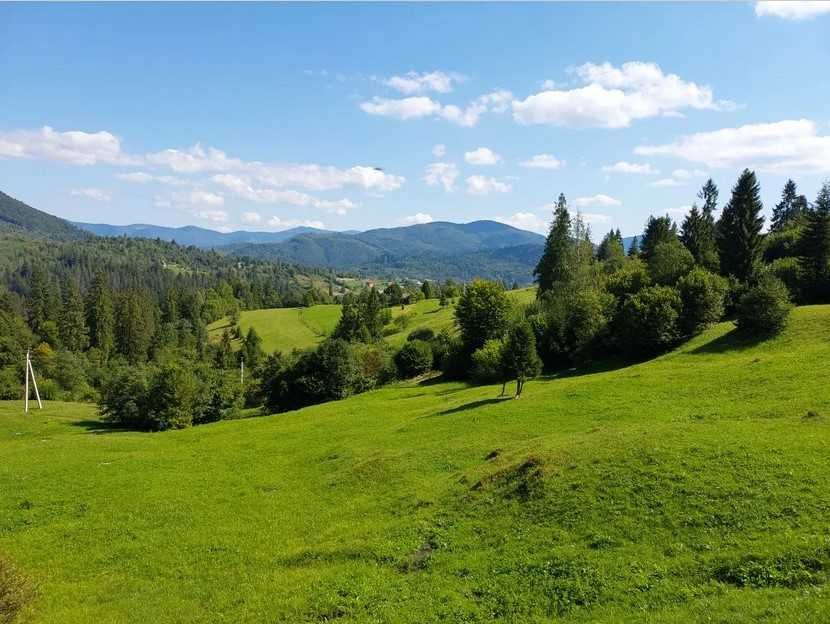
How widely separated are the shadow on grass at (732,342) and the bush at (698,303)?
4202mm

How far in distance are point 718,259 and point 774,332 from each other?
30700 millimetres

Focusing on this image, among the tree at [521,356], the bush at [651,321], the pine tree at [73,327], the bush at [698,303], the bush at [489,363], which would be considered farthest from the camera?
the pine tree at [73,327]

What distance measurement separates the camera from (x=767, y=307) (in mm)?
51656

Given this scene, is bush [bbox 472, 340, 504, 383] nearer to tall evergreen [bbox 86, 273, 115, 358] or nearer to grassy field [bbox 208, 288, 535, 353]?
grassy field [bbox 208, 288, 535, 353]

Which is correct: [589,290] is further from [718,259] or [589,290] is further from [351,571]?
[351,571]

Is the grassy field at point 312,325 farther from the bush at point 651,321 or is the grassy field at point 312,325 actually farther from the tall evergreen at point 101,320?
the bush at point 651,321

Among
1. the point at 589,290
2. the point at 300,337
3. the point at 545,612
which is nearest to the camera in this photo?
the point at 545,612

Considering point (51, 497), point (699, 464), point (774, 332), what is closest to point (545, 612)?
point (699, 464)

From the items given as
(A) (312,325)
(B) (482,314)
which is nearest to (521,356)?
(B) (482,314)

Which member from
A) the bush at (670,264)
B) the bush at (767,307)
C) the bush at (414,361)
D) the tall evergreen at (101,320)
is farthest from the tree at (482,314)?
the tall evergreen at (101,320)

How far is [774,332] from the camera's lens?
170 feet

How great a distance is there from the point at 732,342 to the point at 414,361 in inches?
2031

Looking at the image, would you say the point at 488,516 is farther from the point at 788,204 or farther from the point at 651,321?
the point at 788,204

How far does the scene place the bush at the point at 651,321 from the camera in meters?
59.1
